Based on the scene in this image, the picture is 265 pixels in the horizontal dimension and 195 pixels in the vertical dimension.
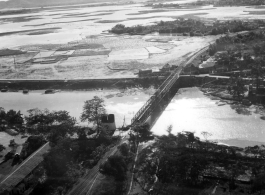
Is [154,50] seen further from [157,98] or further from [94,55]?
[157,98]

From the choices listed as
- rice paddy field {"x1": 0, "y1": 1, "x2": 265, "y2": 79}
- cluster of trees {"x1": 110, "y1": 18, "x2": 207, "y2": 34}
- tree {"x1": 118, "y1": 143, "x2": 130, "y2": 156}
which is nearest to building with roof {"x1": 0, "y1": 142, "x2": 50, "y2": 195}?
tree {"x1": 118, "y1": 143, "x2": 130, "y2": 156}

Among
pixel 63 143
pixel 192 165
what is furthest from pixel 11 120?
pixel 192 165

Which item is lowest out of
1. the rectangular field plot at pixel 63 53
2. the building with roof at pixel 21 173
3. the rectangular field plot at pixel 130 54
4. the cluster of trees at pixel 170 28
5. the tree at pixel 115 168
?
the rectangular field plot at pixel 63 53

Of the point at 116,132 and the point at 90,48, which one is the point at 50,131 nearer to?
the point at 116,132

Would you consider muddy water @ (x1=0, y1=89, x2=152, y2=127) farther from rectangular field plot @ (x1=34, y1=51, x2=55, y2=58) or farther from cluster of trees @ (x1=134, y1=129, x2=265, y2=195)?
rectangular field plot @ (x1=34, y1=51, x2=55, y2=58)

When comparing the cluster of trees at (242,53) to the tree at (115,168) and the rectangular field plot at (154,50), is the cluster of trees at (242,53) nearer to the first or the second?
the rectangular field plot at (154,50)

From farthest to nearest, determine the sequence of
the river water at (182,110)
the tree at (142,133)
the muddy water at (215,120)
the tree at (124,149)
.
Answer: the river water at (182,110), the muddy water at (215,120), the tree at (142,133), the tree at (124,149)

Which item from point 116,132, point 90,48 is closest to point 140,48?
point 90,48

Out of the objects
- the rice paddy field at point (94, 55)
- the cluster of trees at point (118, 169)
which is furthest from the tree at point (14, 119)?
the rice paddy field at point (94, 55)
